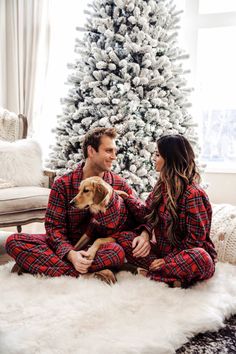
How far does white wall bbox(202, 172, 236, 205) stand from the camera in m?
5.14

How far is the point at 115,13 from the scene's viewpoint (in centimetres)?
390

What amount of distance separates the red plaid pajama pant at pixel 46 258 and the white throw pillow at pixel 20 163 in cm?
105

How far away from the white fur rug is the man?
9 cm

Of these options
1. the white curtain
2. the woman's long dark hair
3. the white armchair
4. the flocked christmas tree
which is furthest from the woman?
the white curtain

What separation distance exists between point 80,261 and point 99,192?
38 cm

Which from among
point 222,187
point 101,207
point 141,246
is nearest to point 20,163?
point 101,207

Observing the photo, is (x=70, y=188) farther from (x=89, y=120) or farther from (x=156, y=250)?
(x=89, y=120)

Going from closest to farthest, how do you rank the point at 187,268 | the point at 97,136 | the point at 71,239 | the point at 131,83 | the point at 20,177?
the point at 187,268 → the point at 97,136 → the point at 71,239 → the point at 20,177 → the point at 131,83

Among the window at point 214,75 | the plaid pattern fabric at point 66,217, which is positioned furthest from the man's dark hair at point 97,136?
the window at point 214,75

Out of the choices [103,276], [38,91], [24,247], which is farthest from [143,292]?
[38,91]

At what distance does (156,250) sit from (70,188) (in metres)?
0.62

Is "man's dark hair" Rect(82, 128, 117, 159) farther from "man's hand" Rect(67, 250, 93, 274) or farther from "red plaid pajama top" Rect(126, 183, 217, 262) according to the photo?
"man's hand" Rect(67, 250, 93, 274)

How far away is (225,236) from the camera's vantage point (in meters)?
2.78

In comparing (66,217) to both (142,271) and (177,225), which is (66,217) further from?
(177,225)
